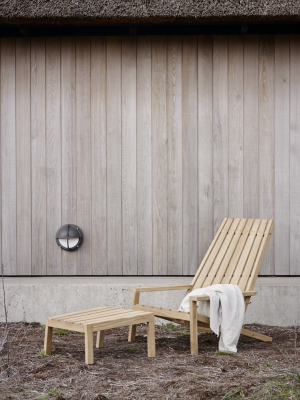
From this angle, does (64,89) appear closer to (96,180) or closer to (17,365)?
(96,180)

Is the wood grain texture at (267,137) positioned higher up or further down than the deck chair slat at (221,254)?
higher up

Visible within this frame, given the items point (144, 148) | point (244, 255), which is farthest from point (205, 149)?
point (244, 255)

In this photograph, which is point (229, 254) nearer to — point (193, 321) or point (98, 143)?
point (193, 321)

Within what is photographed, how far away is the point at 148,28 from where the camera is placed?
4.23 meters

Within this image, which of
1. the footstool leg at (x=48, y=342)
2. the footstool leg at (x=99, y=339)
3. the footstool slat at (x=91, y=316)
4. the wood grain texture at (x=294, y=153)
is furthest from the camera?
the wood grain texture at (x=294, y=153)

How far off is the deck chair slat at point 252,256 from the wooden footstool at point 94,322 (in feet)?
2.76

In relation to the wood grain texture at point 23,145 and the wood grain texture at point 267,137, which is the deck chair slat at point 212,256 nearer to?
the wood grain texture at point 267,137

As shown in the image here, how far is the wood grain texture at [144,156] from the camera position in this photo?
167 inches

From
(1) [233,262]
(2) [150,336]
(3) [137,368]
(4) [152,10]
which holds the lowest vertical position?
(3) [137,368]

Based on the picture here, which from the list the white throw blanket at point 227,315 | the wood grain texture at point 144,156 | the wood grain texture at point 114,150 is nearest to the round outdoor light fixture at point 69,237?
the wood grain texture at point 114,150

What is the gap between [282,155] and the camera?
4195 millimetres

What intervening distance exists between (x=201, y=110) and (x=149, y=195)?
3.22ft

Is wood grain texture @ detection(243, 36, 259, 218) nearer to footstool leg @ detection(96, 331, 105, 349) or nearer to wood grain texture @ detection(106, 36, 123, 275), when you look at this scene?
wood grain texture @ detection(106, 36, 123, 275)

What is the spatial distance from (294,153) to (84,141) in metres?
2.06
